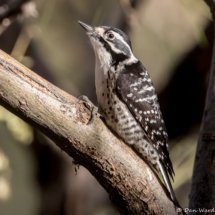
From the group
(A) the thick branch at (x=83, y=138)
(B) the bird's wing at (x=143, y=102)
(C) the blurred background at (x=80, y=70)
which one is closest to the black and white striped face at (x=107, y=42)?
(B) the bird's wing at (x=143, y=102)

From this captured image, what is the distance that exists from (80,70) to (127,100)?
100 centimetres

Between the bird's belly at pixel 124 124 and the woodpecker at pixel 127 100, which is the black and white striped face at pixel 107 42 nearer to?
the woodpecker at pixel 127 100

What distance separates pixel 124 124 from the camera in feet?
4.45

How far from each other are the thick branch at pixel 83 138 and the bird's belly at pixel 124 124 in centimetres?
8

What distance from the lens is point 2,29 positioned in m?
1.97

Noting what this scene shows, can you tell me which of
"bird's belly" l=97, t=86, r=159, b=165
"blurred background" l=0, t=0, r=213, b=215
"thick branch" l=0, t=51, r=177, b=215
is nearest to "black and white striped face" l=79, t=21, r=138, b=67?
"bird's belly" l=97, t=86, r=159, b=165

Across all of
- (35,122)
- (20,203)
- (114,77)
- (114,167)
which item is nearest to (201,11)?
(114,77)

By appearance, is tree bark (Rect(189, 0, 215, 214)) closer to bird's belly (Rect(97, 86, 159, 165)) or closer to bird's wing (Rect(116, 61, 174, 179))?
bird's wing (Rect(116, 61, 174, 179))

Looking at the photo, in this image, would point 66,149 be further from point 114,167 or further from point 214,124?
point 214,124

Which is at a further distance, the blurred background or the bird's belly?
the blurred background

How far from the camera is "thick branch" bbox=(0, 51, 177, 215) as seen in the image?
95cm

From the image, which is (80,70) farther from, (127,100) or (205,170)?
(205,170)

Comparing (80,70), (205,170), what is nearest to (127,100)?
(205,170)

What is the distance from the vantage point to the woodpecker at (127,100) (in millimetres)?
1369
